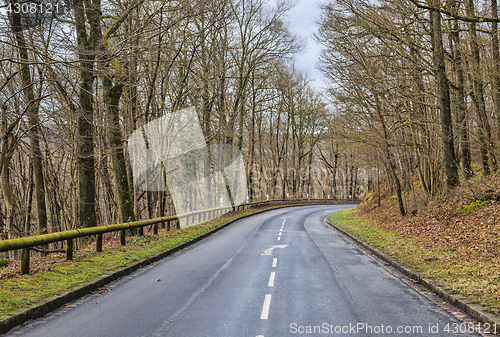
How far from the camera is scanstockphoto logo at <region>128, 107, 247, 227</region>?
19.2 metres

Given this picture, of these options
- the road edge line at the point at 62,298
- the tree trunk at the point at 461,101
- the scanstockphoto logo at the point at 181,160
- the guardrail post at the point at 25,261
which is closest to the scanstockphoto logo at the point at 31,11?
the guardrail post at the point at 25,261

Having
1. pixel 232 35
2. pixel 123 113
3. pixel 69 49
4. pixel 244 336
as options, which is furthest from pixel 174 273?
pixel 232 35

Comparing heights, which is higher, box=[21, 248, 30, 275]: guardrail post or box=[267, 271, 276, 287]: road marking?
box=[21, 248, 30, 275]: guardrail post

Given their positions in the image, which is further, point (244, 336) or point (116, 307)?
point (116, 307)

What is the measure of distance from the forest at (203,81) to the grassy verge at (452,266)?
4.46 m

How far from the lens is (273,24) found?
2873 cm

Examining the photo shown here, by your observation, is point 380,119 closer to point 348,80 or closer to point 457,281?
point 348,80

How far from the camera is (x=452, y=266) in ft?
27.6

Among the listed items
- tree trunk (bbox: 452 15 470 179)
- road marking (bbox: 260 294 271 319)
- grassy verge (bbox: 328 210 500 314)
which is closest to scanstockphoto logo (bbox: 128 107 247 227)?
grassy verge (bbox: 328 210 500 314)

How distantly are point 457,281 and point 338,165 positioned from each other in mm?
56466

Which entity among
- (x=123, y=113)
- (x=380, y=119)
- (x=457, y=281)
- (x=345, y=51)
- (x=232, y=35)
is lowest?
(x=457, y=281)

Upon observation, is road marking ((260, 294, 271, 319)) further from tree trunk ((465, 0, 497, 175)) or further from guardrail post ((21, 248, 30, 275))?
tree trunk ((465, 0, 497, 175))

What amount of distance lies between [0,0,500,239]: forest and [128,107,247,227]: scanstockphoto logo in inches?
31.1

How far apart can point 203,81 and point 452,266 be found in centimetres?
1844
